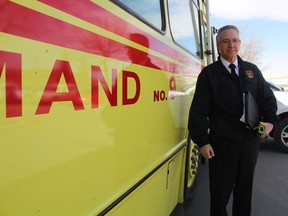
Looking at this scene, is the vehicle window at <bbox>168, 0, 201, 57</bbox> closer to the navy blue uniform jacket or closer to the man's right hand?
the navy blue uniform jacket

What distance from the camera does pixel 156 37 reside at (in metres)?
2.19

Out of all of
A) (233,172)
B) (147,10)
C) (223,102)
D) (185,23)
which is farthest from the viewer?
(185,23)

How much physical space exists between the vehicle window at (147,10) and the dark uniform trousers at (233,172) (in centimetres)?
102

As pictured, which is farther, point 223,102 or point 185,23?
point 185,23

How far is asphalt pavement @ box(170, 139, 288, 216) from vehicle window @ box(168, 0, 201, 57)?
4.79 ft

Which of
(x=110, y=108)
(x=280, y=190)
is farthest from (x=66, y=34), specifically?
(x=280, y=190)

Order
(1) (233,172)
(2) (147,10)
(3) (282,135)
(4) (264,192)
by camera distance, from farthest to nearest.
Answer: (3) (282,135)
(4) (264,192)
(1) (233,172)
(2) (147,10)

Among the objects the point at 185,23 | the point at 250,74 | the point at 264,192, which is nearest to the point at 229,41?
the point at 250,74

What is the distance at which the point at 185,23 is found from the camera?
10.8 feet

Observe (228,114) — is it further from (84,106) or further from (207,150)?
(84,106)

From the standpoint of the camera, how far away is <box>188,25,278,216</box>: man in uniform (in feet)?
8.64

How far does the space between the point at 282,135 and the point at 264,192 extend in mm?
2342

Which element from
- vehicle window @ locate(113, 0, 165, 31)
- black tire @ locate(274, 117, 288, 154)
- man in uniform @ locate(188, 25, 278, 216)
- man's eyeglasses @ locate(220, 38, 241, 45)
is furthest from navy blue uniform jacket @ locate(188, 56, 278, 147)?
black tire @ locate(274, 117, 288, 154)

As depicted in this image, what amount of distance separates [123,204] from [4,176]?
0.84m
